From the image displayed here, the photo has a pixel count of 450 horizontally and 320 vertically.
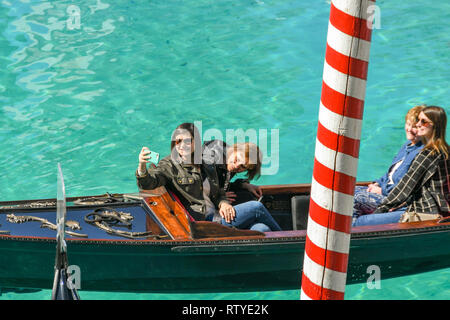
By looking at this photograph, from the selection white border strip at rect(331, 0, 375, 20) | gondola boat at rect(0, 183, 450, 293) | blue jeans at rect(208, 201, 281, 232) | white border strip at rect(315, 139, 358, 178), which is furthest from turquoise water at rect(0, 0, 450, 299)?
white border strip at rect(331, 0, 375, 20)

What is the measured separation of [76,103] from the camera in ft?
27.3

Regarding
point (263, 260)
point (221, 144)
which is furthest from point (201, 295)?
point (221, 144)

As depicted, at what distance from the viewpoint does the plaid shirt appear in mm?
4934

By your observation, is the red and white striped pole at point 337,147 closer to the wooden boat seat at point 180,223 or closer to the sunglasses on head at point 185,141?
the wooden boat seat at point 180,223

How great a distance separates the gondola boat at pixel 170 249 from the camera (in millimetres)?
4703

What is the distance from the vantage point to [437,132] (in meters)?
4.89

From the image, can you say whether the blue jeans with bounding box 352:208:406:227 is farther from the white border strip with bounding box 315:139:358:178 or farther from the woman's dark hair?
the white border strip with bounding box 315:139:358:178

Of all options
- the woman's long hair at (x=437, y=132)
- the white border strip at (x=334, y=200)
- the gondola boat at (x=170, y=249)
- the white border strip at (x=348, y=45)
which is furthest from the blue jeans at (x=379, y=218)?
the white border strip at (x=348, y=45)

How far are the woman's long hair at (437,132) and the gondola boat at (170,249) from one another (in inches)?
20.8

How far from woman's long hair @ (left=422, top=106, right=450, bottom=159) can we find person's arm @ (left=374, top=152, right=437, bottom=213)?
0.06 metres
